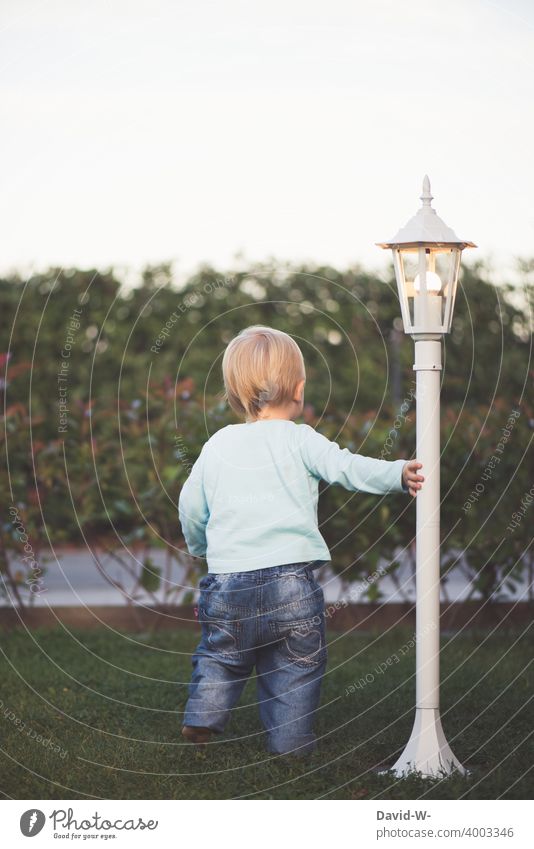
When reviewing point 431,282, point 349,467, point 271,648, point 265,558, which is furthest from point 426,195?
point 271,648

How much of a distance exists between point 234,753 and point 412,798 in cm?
74

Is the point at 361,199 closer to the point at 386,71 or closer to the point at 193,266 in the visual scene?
the point at 386,71

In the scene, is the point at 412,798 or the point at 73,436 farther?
the point at 73,436

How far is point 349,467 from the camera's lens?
133 inches

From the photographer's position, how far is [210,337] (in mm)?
12008

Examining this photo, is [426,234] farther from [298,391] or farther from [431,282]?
[298,391]

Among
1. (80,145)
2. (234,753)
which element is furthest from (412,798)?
(80,145)
